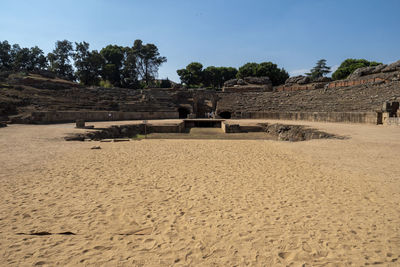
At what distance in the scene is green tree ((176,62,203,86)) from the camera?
2240 inches

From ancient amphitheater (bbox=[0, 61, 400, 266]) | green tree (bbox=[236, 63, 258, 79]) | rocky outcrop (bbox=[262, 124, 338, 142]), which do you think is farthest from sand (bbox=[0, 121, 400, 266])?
green tree (bbox=[236, 63, 258, 79])

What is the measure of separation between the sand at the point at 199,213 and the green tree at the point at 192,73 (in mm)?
53109

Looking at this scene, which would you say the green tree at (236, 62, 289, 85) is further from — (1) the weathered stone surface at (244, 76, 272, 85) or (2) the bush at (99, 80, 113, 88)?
(2) the bush at (99, 80, 113, 88)

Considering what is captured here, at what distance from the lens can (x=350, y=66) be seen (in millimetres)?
45500

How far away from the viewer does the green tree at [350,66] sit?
147 feet

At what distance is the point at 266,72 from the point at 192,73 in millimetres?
18617

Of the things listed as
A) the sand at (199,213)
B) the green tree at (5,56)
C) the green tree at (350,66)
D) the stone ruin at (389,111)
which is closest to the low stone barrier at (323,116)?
the stone ruin at (389,111)

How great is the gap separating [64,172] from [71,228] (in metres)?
2.92

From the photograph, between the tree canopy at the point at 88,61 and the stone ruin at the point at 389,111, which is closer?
the stone ruin at the point at 389,111

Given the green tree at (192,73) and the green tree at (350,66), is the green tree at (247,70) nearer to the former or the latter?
the green tree at (192,73)

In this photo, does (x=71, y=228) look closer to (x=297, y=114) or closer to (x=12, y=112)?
(x=12, y=112)

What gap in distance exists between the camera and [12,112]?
1914cm

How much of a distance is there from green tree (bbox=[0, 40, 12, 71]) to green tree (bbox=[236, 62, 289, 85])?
1955 inches

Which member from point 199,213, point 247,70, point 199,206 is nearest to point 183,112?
point 247,70
